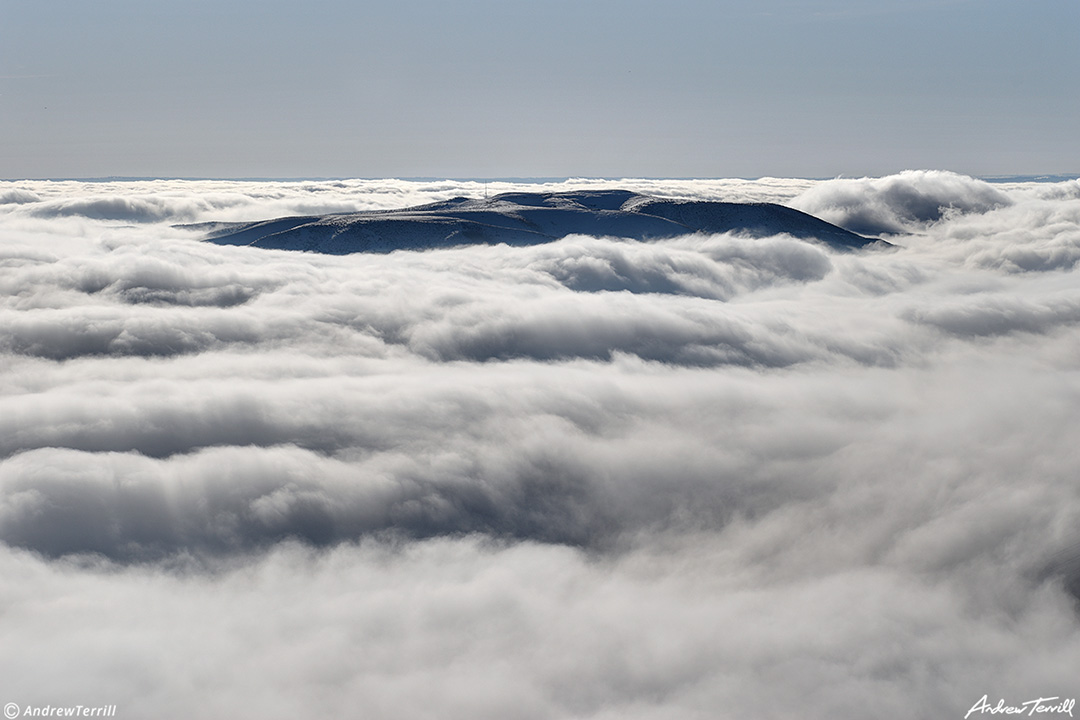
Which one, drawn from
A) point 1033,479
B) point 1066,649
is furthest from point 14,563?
point 1033,479

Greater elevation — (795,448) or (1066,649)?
(795,448)

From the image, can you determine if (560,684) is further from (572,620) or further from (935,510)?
(935,510)

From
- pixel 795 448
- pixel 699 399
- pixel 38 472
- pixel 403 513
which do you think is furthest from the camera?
pixel 699 399

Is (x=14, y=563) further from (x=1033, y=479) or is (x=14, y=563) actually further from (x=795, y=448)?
(x=1033, y=479)

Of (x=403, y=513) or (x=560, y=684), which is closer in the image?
(x=560, y=684)

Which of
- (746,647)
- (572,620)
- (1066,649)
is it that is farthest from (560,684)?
(1066,649)

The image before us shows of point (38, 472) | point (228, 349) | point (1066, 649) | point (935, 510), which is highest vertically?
point (228, 349)

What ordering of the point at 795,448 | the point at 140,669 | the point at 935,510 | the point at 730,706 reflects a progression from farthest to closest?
1. the point at 795,448
2. the point at 935,510
3. the point at 730,706
4. the point at 140,669
